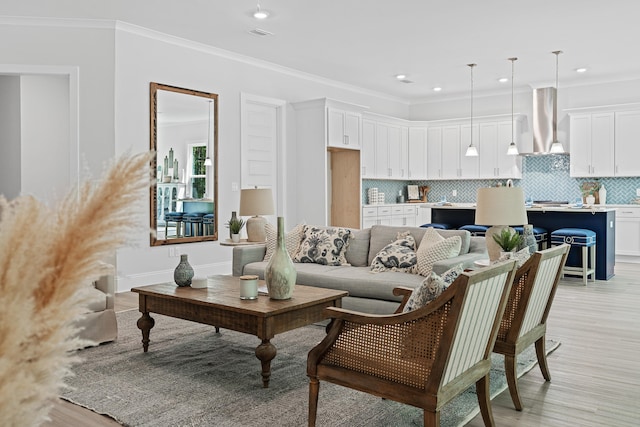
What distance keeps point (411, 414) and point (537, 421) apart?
602 millimetres

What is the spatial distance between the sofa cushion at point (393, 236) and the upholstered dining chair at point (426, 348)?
2.15 m

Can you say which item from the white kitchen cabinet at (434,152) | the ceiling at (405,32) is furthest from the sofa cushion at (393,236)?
the white kitchen cabinet at (434,152)

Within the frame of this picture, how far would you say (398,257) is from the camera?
14.6 ft

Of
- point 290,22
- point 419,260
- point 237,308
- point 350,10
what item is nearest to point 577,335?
point 419,260

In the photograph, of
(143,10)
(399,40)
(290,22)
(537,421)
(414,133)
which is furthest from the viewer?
(414,133)

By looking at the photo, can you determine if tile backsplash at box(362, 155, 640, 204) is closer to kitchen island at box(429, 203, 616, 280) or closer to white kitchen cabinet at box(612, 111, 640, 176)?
white kitchen cabinet at box(612, 111, 640, 176)

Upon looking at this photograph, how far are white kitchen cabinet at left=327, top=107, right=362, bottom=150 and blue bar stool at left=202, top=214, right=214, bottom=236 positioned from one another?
7.11ft

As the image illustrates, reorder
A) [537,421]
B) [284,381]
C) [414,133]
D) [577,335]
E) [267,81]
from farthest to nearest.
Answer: [414,133], [267,81], [577,335], [284,381], [537,421]

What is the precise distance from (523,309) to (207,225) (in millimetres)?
4760

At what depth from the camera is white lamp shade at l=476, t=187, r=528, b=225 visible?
3.68 metres

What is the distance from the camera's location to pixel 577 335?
422cm

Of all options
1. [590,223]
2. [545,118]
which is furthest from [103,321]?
[545,118]

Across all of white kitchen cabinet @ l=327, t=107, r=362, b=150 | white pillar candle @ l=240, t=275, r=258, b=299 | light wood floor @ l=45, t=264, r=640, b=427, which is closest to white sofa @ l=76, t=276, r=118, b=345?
light wood floor @ l=45, t=264, r=640, b=427

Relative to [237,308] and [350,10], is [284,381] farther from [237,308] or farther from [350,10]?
[350,10]
